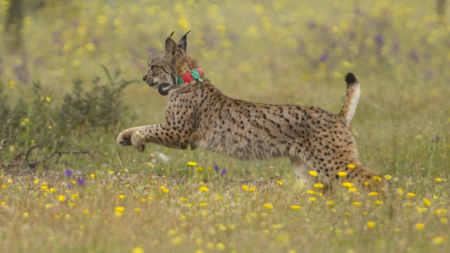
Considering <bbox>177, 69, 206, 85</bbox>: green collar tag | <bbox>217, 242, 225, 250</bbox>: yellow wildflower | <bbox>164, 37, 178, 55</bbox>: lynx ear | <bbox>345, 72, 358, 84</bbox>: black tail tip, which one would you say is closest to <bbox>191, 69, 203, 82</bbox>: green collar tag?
<bbox>177, 69, 206, 85</bbox>: green collar tag

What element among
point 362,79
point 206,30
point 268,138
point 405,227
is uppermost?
point 206,30

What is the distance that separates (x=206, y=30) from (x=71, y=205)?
43.2 feet

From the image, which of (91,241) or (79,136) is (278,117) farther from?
(79,136)

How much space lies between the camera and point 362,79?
1148 cm

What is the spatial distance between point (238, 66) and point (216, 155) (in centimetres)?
750

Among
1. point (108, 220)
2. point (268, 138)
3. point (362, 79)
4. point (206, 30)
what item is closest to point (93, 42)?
point (206, 30)

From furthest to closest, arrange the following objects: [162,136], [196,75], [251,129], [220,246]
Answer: [196,75]
[162,136]
[251,129]
[220,246]

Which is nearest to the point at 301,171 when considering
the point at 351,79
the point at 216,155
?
the point at 351,79

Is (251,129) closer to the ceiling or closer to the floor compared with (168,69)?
closer to the floor

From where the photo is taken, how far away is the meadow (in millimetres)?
3488

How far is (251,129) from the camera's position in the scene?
523 centimetres

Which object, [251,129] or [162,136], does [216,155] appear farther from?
[251,129]

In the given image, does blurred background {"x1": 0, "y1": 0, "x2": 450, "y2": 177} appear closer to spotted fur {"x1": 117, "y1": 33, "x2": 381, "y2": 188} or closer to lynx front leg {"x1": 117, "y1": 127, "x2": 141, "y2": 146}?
lynx front leg {"x1": 117, "y1": 127, "x2": 141, "y2": 146}

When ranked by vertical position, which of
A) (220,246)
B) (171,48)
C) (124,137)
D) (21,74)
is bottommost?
(220,246)
